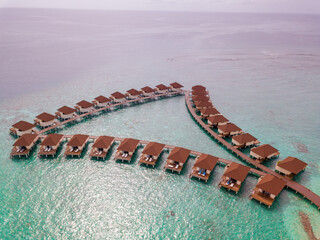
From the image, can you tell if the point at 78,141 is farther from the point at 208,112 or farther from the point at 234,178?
the point at 208,112

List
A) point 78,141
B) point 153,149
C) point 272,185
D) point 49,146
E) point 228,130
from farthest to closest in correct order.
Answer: point 228,130
point 78,141
point 49,146
point 153,149
point 272,185

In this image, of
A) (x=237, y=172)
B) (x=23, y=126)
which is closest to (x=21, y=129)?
(x=23, y=126)

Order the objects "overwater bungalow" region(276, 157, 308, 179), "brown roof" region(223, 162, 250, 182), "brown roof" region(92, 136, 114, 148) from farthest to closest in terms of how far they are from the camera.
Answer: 1. "brown roof" region(92, 136, 114, 148)
2. "overwater bungalow" region(276, 157, 308, 179)
3. "brown roof" region(223, 162, 250, 182)

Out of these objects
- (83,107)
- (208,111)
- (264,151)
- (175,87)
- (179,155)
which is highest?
(175,87)

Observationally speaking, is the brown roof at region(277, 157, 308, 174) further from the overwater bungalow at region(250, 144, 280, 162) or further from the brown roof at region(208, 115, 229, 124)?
the brown roof at region(208, 115, 229, 124)

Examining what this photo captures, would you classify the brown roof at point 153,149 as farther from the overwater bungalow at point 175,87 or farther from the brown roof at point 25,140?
the overwater bungalow at point 175,87

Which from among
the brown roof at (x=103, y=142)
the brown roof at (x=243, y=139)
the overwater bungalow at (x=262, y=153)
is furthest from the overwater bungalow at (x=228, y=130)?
the brown roof at (x=103, y=142)

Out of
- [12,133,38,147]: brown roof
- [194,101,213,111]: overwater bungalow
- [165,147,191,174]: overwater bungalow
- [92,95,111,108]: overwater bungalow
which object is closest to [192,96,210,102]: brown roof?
[194,101,213,111]: overwater bungalow
